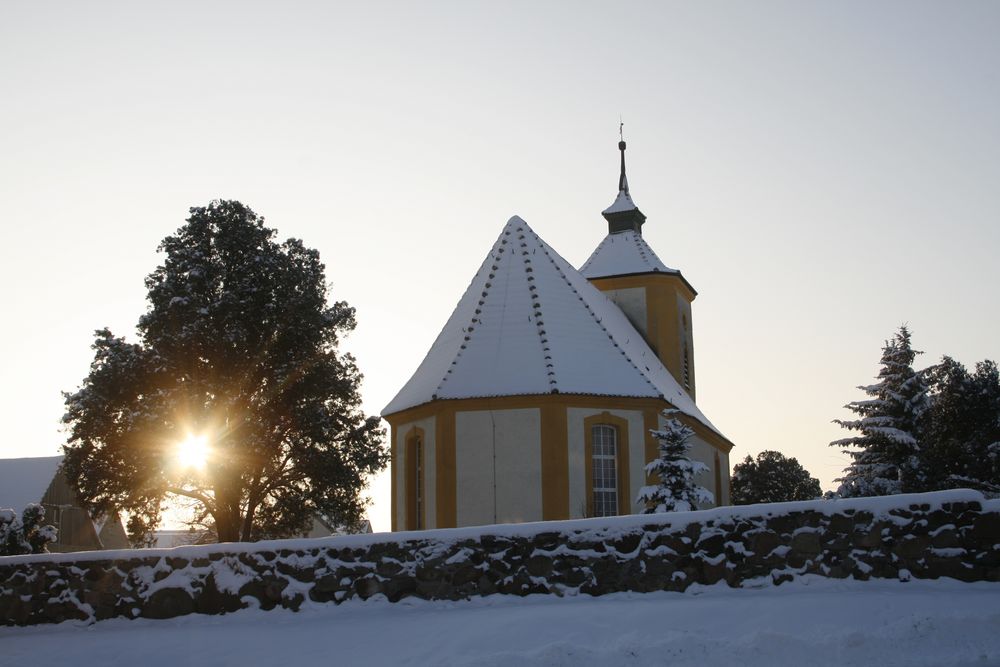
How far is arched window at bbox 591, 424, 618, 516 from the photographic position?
2519 centimetres

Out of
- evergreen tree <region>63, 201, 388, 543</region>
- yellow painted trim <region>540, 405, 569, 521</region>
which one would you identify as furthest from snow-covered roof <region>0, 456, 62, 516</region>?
yellow painted trim <region>540, 405, 569, 521</region>

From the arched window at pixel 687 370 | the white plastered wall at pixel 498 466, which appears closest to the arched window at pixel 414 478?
the white plastered wall at pixel 498 466

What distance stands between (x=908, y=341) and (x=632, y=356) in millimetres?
15914

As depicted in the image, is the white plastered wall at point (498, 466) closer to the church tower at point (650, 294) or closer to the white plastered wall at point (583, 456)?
the white plastered wall at point (583, 456)

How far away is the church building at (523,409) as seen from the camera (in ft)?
80.5

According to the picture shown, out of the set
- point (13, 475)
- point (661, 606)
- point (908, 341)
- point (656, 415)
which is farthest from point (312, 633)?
point (13, 475)

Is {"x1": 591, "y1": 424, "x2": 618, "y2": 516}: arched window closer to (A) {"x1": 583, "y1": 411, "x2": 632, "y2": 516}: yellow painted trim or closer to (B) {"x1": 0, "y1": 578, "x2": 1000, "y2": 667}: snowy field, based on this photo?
(A) {"x1": 583, "y1": 411, "x2": 632, "y2": 516}: yellow painted trim

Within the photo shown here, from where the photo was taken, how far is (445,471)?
81.4ft

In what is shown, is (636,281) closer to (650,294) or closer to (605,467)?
(650,294)

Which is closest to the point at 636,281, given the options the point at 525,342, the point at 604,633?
the point at 525,342

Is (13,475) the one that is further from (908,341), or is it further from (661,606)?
(661,606)

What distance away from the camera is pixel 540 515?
24125mm

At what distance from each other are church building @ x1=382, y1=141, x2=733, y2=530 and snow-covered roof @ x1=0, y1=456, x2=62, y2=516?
100.0 feet

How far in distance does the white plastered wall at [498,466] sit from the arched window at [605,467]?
1657 millimetres
